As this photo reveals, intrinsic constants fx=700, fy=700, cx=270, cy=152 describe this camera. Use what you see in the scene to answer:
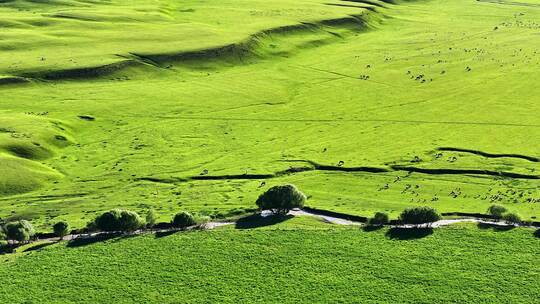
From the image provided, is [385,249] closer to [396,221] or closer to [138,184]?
[396,221]

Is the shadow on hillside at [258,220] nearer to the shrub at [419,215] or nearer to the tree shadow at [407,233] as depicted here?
the tree shadow at [407,233]

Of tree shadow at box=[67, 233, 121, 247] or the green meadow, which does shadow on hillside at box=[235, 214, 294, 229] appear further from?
tree shadow at box=[67, 233, 121, 247]

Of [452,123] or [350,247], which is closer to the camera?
[350,247]

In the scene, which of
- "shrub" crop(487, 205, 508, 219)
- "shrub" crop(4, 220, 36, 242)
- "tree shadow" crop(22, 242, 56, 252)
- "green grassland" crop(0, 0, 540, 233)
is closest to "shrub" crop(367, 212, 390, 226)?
"green grassland" crop(0, 0, 540, 233)

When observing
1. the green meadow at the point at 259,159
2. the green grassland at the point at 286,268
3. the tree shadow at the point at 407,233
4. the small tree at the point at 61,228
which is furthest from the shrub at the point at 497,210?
the small tree at the point at 61,228

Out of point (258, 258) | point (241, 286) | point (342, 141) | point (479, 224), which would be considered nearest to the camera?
point (241, 286)

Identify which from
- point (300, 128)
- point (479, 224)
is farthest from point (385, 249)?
point (300, 128)
